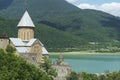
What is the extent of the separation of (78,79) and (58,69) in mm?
3799

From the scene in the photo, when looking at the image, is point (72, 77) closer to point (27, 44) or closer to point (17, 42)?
point (27, 44)

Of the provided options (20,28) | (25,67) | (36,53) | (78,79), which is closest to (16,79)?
(25,67)

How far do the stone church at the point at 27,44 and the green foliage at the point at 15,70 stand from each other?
11034 mm

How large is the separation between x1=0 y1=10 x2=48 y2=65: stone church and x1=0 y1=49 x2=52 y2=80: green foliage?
11034 mm

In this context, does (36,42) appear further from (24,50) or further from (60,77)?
(60,77)

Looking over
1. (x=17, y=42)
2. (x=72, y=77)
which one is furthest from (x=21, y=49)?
(x=72, y=77)

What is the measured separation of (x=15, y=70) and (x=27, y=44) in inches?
712

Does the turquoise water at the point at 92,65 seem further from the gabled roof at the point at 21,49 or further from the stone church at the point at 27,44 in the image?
the gabled roof at the point at 21,49

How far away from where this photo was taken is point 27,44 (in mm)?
45625

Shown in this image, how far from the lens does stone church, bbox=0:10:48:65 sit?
42344 millimetres

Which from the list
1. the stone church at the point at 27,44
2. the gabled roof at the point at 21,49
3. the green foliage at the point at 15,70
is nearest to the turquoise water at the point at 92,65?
the stone church at the point at 27,44

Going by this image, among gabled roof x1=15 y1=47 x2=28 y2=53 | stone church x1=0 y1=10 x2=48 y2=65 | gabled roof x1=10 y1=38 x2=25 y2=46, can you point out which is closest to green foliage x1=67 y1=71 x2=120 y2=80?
stone church x1=0 y1=10 x2=48 y2=65

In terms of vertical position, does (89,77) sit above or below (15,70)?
below

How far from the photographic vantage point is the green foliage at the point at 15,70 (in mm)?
26812
